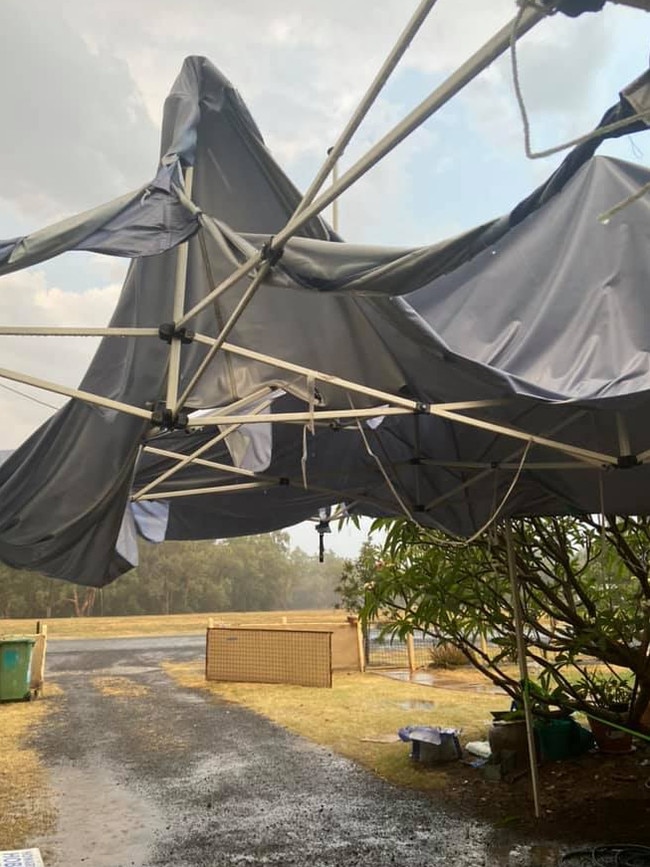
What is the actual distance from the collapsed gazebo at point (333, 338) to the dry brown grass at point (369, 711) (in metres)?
2.98

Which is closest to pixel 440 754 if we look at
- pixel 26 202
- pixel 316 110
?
pixel 316 110

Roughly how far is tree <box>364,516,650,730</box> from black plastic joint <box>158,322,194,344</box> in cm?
352

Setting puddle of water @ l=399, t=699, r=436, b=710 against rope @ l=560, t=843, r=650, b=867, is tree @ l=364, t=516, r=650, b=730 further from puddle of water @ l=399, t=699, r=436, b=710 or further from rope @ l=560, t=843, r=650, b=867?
puddle of water @ l=399, t=699, r=436, b=710

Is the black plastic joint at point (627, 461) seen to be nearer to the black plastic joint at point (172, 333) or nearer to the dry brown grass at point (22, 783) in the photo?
the black plastic joint at point (172, 333)

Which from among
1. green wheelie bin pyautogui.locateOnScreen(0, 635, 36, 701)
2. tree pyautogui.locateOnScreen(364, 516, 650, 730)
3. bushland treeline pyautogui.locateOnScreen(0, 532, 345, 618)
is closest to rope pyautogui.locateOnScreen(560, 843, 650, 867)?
tree pyautogui.locateOnScreen(364, 516, 650, 730)

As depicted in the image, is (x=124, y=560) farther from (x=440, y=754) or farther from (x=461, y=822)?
(x=440, y=754)

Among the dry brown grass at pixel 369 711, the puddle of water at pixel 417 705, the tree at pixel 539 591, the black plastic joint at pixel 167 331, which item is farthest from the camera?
the puddle of water at pixel 417 705

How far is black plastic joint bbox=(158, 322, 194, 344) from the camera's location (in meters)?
3.10

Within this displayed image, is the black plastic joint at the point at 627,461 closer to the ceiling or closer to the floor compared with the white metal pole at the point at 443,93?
Answer: closer to the floor

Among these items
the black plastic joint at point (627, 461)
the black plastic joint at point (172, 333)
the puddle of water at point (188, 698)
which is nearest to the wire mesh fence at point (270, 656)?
the puddle of water at point (188, 698)

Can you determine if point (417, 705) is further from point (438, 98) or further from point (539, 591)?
point (438, 98)

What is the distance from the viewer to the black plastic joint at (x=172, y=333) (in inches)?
122

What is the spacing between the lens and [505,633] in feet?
22.0

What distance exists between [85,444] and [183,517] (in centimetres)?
217
